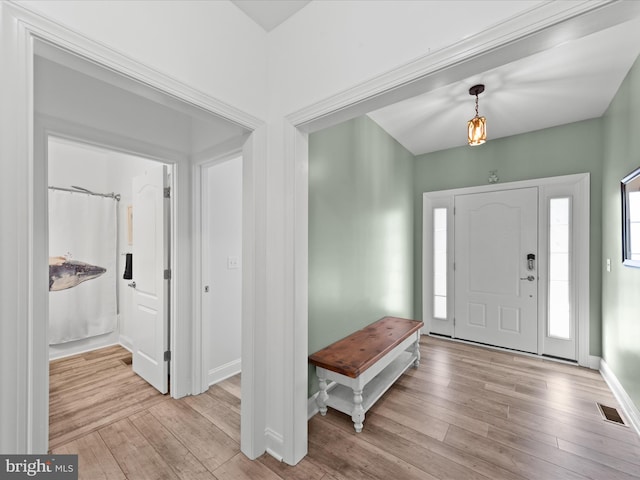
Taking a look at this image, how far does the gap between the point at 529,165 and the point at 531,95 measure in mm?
1083

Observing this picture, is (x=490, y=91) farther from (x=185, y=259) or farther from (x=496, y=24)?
(x=185, y=259)

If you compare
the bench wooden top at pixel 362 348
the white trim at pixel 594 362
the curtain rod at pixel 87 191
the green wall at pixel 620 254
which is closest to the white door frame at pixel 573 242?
the white trim at pixel 594 362

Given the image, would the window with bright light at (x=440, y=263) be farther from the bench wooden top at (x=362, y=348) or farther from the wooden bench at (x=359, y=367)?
the wooden bench at (x=359, y=367)

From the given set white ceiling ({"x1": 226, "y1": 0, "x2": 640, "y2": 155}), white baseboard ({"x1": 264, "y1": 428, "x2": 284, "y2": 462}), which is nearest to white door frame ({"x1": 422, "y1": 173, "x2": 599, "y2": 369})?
white ceiling ({"x1": 226, "y1": 0, "x2": 640, "y2": 155})

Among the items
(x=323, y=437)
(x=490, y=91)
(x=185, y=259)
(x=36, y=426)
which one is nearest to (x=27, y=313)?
(x=36, y=426)

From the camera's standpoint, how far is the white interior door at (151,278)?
2.44 metres

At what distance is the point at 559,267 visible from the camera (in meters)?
3.25

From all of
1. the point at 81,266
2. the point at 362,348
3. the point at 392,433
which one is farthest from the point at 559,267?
the point at 81,266

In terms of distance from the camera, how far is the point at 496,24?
3.38 feet

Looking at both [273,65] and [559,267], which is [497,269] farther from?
[273,65]

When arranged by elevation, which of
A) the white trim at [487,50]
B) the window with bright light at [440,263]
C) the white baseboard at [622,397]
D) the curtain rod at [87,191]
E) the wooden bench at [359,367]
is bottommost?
the white baseboard at [622,397]

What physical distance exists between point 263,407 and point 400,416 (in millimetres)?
1105

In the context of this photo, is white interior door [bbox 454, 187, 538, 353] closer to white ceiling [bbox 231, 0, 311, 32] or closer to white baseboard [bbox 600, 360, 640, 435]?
white baseboard [bbox 600, 360, 640, 435]

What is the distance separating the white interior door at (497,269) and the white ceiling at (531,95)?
0.86m
